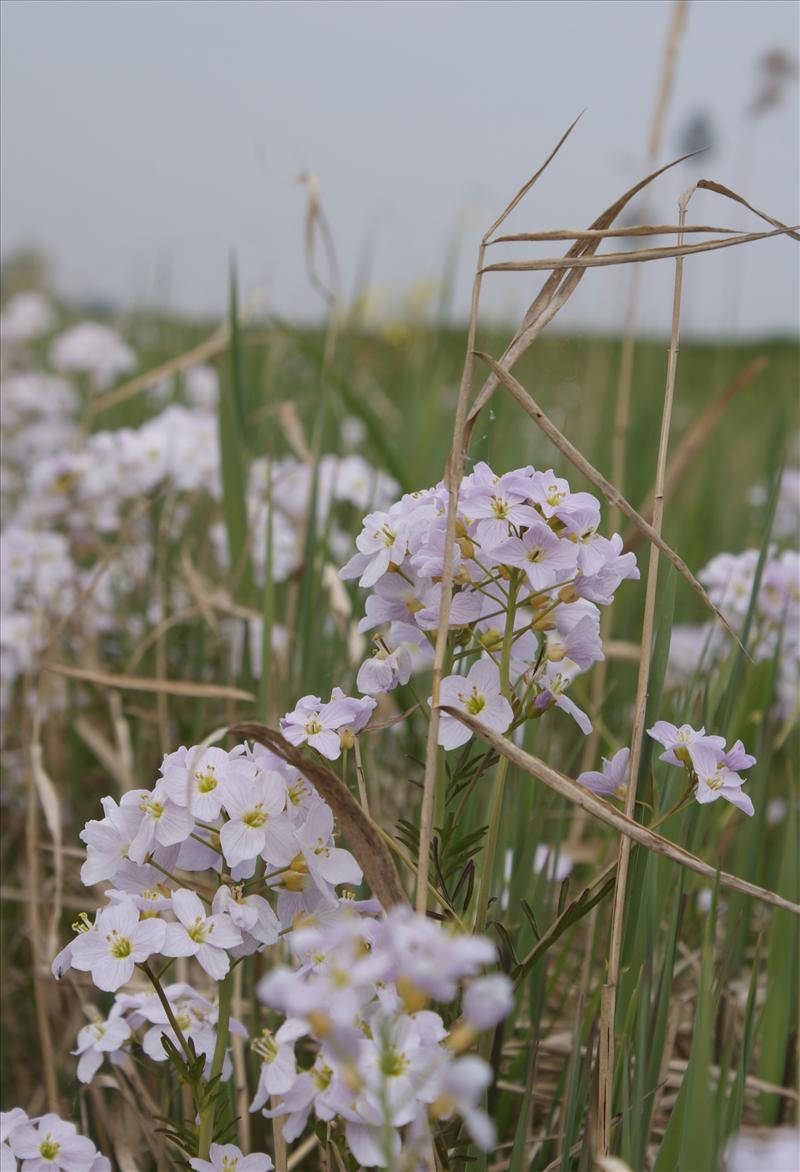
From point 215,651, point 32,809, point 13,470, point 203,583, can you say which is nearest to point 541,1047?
point 32,809

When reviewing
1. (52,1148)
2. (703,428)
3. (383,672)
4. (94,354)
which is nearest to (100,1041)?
(52,1148)

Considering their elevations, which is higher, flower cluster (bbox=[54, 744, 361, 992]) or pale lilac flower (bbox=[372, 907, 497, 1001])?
pale lilac flower (bbox=[372, 907, 497, 1001])

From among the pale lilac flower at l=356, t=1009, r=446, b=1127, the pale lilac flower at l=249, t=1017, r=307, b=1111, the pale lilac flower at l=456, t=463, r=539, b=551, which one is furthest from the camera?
the pale lilac flower at l=456, t=463, r=539, b=551

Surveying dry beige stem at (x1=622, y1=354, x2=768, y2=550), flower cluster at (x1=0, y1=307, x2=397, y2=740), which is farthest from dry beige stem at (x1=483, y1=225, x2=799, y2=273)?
flower cluster at (x1=0, y1=307, x2=397, y2=740)

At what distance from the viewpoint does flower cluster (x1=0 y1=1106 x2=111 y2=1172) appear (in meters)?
1.00

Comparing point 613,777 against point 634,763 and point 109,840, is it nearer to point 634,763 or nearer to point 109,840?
point 634,763

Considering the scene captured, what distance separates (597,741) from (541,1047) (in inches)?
27.5

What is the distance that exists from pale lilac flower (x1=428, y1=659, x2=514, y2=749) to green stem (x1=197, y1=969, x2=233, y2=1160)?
26cm

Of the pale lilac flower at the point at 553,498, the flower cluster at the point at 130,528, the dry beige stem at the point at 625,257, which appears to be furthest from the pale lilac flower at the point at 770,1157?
the flower cluster at the point at 130,528

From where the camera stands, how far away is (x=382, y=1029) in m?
0.67

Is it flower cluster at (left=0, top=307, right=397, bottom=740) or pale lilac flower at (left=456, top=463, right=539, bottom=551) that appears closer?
pale lilac flower at (left=456, top=463, right=539, bottom=551)

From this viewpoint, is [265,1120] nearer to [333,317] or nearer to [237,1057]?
[237,1057]

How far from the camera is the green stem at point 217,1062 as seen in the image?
910 mm

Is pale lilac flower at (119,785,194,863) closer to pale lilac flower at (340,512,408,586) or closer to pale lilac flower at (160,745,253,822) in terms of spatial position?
pale lilac flower at (160,745,253,822)
